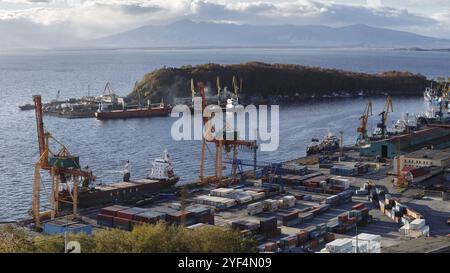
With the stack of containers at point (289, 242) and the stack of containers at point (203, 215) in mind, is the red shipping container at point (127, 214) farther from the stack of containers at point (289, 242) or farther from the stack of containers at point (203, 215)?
the stack of containers at point (289, 242)

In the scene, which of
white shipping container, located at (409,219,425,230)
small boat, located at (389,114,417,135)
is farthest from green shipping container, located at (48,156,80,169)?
small boat, located at (389,114,417,135)

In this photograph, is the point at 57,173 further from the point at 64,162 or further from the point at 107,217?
the point at 107,217

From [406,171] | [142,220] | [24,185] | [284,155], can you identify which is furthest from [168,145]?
[142,220]

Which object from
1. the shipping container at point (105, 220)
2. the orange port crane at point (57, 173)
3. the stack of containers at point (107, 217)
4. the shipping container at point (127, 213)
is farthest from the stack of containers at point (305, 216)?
the orange port crane at point (57, 173)

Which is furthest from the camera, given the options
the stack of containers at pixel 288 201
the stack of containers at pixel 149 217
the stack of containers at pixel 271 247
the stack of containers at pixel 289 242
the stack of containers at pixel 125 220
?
the stack of containers at pixel 288 201

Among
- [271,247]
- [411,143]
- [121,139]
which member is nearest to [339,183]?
[271,247]
